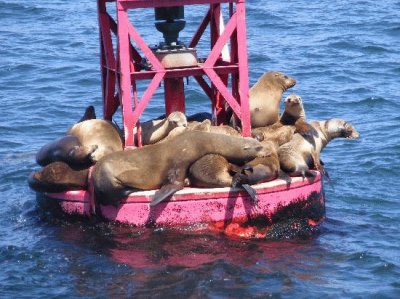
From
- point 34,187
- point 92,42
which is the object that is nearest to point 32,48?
point 92,42

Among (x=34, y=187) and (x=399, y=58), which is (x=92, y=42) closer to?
(x=399, y=58)

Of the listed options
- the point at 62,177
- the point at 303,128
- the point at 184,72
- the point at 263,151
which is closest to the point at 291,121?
the point at 303,128

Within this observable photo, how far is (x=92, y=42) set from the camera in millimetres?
21797

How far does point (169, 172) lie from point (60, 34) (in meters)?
14.4

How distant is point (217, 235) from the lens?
29.7 ft

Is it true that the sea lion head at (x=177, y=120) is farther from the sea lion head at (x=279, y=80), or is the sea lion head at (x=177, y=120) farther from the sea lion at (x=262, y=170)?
the sea lion head at (x=279, y=80)

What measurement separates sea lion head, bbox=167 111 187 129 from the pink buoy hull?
1.00 metres

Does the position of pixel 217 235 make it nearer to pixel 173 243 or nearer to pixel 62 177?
pixel 173 243

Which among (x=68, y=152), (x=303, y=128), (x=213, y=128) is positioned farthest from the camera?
(x=303, y=128)

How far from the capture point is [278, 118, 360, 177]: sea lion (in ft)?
31.0

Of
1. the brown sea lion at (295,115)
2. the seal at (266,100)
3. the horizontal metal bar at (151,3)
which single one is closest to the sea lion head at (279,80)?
the seal at (266,100)

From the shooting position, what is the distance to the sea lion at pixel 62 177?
940 centimetres

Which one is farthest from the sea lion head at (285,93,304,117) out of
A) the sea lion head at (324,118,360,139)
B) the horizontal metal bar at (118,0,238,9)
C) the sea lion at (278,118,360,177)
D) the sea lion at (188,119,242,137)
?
the horizontal metal bar at (118,0,238,9)

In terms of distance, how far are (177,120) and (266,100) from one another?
115cm
